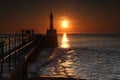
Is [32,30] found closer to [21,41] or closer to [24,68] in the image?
[21,41]

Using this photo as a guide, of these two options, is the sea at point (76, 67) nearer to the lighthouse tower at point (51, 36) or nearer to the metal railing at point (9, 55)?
the metal railing at point (9, 55)

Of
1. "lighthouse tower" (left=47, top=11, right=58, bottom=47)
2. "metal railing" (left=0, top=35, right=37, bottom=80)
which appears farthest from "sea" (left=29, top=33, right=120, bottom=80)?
"lighthouse tower" (left=47, top=11, right=58, bottom=47)

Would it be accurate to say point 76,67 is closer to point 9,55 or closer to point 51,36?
point 9,55

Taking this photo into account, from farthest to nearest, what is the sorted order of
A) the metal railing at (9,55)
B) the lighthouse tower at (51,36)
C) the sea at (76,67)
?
1. the lighthouse tower at (51,36)
2. the sea at (76,67)
3. the metal railing at (9,55)

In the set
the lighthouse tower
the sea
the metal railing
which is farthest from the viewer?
the lighthouse tower

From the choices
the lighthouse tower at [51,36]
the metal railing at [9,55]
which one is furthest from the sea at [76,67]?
the lighthouse tower at [51,36]

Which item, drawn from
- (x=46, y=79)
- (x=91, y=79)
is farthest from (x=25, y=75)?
(x=91, y=79)

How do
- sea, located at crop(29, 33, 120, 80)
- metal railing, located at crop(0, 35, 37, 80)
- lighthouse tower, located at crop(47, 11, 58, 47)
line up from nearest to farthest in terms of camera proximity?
1. metal railing, located at crop(0, 35, 37, 80)
2. sea, located at crop(29, 33, 120, 80)
3. lighthouse tower, located at crop(47, 11, 58, 47)

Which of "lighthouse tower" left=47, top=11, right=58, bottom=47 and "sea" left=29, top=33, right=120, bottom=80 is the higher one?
"lighthouse tower" left=47, top=11, right=58, bottom=47

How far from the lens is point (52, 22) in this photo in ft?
214

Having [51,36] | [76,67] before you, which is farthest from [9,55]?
[51,36]

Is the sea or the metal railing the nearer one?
the metal railing

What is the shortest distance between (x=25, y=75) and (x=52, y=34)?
1779 inches

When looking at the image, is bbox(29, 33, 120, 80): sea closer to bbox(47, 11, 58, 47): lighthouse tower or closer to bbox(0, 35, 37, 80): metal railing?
bbox(0, 35, 37, 80): metal railing
